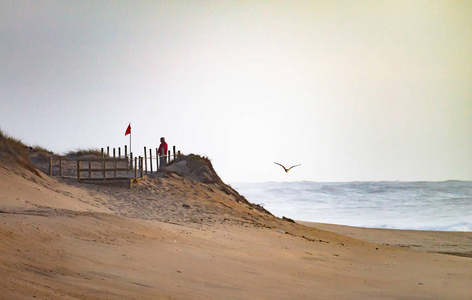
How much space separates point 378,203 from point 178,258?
3930cm

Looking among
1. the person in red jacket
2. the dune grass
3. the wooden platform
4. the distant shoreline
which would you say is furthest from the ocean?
the dune grass

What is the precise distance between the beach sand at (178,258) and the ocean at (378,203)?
14965 millimetres

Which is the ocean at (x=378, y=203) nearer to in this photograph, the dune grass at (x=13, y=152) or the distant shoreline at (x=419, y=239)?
the distant shoreline at (x=419, y=239)

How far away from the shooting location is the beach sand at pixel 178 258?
7379mm

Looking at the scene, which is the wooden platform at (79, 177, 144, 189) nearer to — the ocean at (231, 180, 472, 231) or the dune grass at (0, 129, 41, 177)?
the dune grass at (0, 129, 41, 177)

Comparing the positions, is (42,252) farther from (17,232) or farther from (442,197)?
(442,197)

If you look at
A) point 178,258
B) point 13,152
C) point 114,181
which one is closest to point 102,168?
point 114,181

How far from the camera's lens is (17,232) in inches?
357

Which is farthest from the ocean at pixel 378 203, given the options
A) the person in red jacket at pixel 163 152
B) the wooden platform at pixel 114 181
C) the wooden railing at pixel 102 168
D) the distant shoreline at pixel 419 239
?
the wooden platform at pixel 114 181

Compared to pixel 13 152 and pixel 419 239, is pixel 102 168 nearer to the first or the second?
pixel 13 152

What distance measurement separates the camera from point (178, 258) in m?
10.1

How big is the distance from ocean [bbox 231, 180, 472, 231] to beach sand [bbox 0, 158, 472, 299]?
49.1 feet

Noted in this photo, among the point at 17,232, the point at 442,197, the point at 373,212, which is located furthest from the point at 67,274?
the point at 442,197

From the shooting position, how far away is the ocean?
34438 mm
